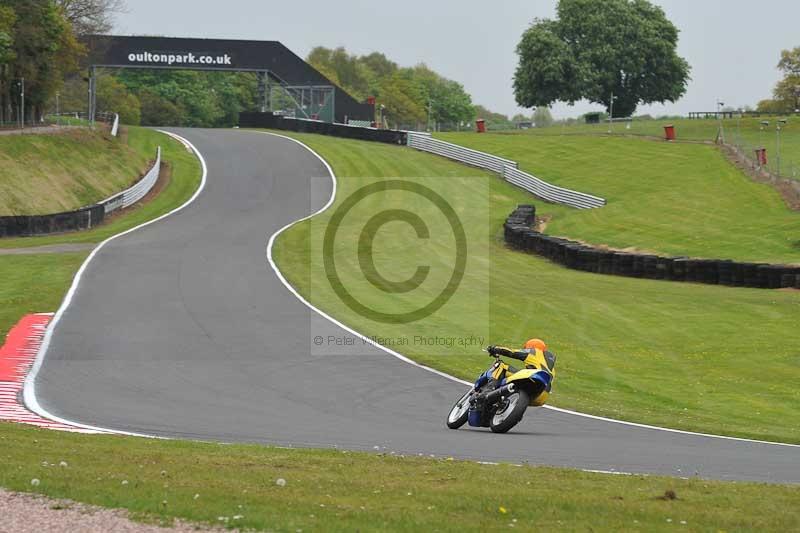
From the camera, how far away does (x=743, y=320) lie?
2606cm

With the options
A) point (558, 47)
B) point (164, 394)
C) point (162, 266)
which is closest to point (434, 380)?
point (164, 394)

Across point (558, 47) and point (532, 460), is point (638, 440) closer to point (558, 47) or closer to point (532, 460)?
point (532, 460)

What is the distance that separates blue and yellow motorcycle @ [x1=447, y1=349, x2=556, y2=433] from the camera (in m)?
14.5

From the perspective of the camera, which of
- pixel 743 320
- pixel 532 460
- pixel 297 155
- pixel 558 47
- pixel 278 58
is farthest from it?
pixel 558 47

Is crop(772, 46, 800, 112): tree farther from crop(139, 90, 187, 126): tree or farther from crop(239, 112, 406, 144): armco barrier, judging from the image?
crop(139, 90, 187, 126): tree

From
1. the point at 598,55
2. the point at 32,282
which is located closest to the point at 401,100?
the point at 598,55

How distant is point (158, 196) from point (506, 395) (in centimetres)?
3897

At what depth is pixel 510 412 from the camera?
14641 millimetres

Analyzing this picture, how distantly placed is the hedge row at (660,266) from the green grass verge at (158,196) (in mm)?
16474

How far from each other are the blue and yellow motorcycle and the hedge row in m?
17.8

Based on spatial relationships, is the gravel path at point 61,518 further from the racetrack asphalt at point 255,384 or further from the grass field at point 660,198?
the grass field at point 660,198

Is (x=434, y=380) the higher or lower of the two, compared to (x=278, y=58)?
lower

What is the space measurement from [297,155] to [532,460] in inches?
2027

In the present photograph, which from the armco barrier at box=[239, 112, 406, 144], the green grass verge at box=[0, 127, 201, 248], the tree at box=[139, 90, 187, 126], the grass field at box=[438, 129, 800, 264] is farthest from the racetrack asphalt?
the tree at box=[139, 90, 187, 126]
